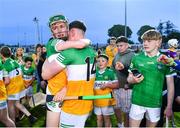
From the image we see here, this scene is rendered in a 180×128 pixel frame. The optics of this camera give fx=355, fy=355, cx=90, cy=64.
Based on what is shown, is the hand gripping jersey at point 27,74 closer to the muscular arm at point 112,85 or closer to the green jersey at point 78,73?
the muscular arm at point 112,85

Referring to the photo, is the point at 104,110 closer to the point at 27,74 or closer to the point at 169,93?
the point at 169,93

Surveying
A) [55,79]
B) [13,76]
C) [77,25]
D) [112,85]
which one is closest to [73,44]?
[77,25]

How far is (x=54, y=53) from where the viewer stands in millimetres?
3793

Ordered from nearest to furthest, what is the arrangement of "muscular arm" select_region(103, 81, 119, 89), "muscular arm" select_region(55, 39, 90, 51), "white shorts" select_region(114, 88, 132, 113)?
1. "muscular arm" select_region(55, 39, 90, 51)
2. "muscular arm" select_region(103, 81, 119, 89)
3. "white shorts" select_region(114, 88, 132, 113)

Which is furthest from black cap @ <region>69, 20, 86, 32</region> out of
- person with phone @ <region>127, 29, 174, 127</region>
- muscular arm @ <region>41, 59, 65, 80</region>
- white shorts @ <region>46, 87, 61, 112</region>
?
person with phone @ <region>127, 29, 174, 127</region>

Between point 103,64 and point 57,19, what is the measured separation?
8.59 ft

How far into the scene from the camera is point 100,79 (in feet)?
20.8

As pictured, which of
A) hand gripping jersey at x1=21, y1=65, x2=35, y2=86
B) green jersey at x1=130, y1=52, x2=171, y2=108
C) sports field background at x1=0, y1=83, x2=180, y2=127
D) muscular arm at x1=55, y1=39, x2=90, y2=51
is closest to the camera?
muscular arm at x1=55, y1=39, x2=90, y2=51

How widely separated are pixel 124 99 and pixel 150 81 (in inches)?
66.1

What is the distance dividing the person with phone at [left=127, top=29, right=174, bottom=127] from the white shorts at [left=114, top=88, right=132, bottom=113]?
1.40 meters

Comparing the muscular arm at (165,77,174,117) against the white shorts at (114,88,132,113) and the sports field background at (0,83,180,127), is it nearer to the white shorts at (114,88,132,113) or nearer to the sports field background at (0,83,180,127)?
the white shorts at (114,88,132,113)

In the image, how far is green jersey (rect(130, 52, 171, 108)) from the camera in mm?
4555

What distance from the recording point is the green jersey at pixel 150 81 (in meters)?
4.55

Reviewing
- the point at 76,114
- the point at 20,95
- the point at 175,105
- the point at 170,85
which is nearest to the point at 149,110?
the point at 170,85
